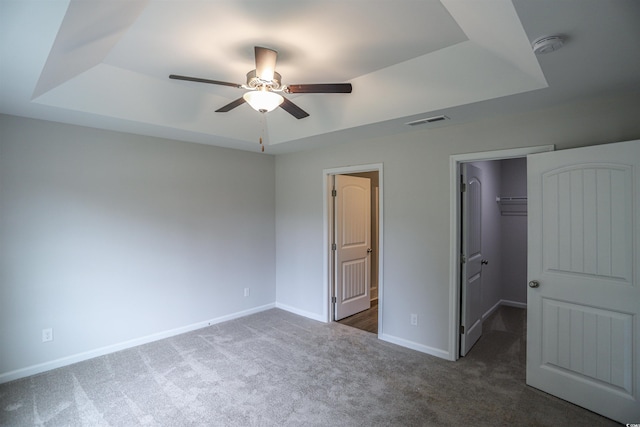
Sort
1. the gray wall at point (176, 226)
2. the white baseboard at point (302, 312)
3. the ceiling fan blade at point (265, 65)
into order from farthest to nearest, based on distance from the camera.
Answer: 1. the white baseboard at point (302, 312)
2. the gray wall at point (176, 226)
3. the ceiling fan blade at point (265, 65)

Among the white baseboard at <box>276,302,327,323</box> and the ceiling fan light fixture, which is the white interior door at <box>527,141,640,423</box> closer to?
the ceiling fan light fixture

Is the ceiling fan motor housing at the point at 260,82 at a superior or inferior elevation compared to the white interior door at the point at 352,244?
superior

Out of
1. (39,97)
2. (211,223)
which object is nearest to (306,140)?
(211,223)

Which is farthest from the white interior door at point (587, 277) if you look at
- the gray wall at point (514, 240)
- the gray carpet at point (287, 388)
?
the gray wall at point (514, 240)

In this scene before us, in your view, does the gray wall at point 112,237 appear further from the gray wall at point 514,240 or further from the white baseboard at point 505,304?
the gray wall at point 514,240

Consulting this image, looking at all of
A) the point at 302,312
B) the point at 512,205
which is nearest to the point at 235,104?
the point at 302,312

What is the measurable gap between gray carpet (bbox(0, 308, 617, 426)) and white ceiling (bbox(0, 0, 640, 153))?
7.78 ft

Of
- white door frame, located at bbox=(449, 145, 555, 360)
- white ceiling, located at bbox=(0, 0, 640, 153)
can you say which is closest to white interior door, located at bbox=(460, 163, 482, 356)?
white door frame, located at bbox=(449, 145, 555, 360)

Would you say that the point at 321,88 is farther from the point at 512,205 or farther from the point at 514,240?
the point at 514,240

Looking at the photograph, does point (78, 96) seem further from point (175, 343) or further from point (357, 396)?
point (357, 396)

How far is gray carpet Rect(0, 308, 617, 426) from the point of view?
2.27 meters

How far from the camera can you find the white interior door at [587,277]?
7.05 feet

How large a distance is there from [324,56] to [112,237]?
289cm

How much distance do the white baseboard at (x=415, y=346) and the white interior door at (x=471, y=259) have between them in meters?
0.20
